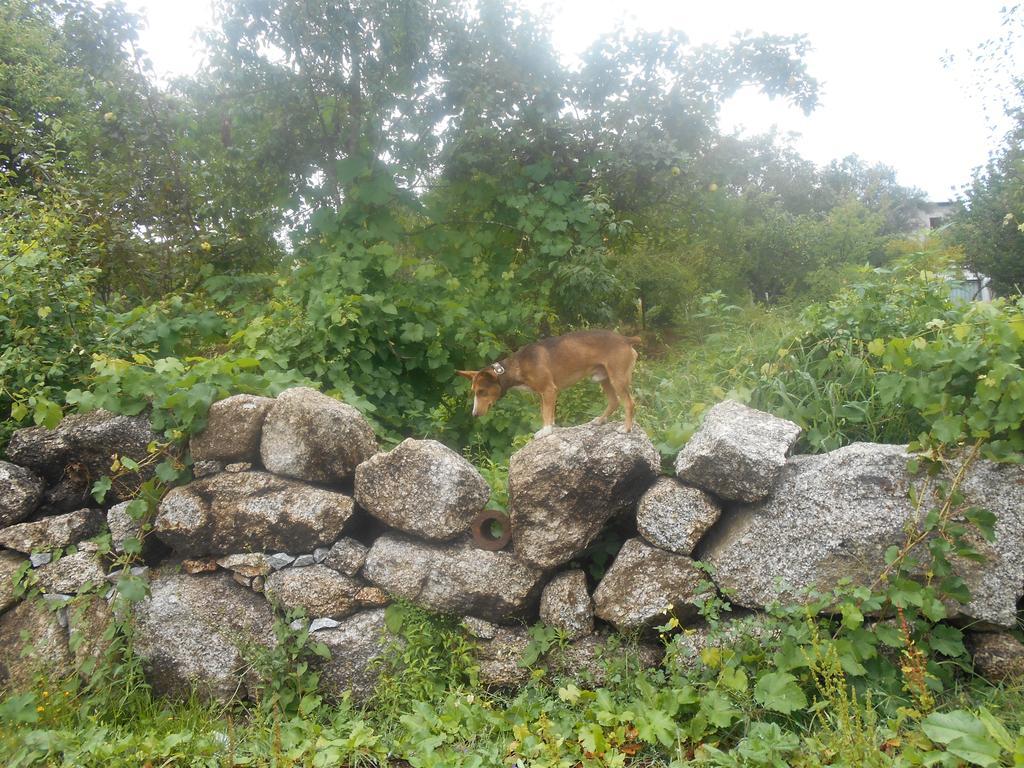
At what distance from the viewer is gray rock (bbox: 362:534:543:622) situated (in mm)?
3738

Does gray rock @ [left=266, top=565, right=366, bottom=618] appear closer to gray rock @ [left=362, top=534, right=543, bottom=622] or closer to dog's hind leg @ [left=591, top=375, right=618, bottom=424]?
gray rock @ [left=362, top=534, right=543, bottom=622]

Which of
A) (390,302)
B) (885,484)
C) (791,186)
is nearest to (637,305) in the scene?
(390,302)

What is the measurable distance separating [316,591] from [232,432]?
3.45ft

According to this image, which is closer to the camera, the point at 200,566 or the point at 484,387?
the point at 200,566

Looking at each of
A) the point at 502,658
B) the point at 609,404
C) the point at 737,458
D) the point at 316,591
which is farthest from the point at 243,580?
the point at 737,458

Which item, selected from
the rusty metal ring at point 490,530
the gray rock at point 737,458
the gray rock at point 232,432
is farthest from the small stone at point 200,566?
the gray rock at point 737,458

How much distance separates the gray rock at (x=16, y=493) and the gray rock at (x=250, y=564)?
4.53 ft

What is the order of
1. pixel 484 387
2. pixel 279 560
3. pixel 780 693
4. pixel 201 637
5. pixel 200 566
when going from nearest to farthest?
pixel 780 693 < pixel 201 637 < pixel 279 560 < pixel 200 566 < pixel 484 387

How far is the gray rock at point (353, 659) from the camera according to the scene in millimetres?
3729

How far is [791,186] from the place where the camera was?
732 inches

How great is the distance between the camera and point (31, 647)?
3.90m

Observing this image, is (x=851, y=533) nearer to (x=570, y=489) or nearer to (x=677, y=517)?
(x=677, y=517)

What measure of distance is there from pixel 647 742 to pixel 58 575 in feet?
11.1

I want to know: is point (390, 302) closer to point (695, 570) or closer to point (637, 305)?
point (695, 570)
